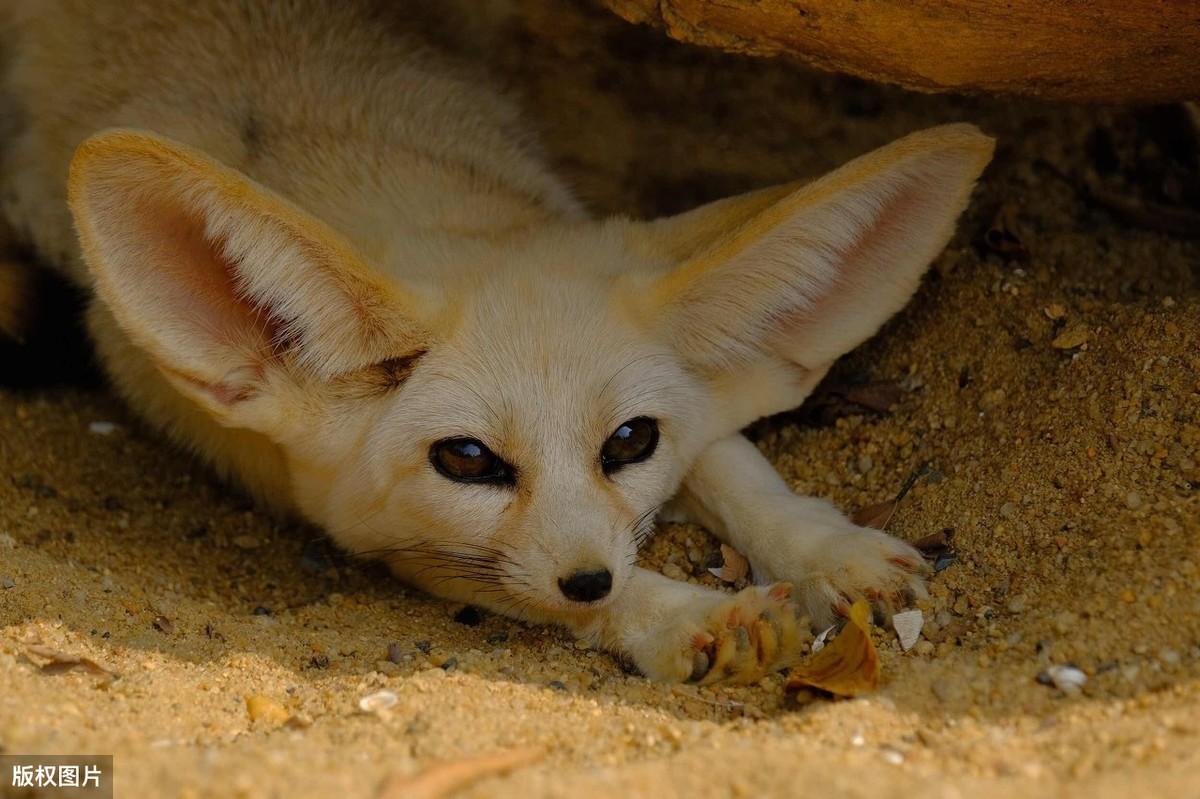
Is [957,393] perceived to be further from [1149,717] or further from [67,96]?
Answer: [67,96]

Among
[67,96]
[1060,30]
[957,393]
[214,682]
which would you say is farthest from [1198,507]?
[67,96]

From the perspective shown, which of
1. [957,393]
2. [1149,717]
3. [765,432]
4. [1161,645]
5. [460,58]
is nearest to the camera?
[1149,717]

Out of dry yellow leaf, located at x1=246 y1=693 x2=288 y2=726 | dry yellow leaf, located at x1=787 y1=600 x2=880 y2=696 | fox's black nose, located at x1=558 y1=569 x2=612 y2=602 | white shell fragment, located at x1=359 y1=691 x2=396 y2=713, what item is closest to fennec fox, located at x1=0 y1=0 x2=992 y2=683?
fox's black nose, located at x1=558 y1=569 x2=612 y2=602

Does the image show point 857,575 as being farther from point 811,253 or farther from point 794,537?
point 811,253

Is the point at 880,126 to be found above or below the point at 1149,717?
above

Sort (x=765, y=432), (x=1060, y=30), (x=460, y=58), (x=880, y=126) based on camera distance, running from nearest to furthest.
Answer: (x=1060, y=30) < (x=765, y=432) < (x=460, y=58) < (x=880, y=126)

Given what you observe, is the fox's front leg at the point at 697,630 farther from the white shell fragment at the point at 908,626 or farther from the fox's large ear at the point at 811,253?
the fox's large ear at the point at 811,253

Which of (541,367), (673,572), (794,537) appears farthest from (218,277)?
(794,537)
